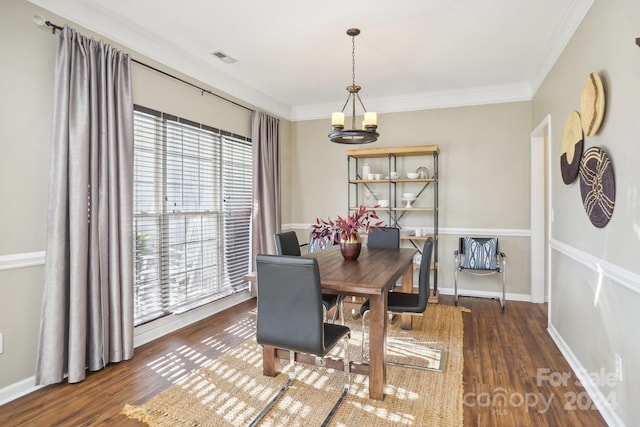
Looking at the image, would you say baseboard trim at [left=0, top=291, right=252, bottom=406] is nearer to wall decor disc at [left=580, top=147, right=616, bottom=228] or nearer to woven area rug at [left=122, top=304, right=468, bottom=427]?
woven area rug at [left=122, top=304, right=468, bottom=427]

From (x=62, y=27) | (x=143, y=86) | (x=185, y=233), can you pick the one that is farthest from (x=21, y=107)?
(x=185, y=233)

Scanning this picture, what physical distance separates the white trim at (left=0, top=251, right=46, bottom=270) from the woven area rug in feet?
3.63

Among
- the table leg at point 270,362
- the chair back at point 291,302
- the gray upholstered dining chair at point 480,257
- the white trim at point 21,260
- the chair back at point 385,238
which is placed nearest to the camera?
the chair back at point 291,302

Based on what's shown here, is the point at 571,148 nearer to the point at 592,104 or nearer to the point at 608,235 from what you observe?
the point at 592,104

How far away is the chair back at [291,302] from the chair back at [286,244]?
3.85ft

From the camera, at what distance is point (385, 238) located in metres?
3.79

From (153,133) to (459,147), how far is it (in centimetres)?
365

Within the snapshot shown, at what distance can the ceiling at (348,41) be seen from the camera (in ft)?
8.77

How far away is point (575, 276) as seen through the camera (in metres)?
2.68

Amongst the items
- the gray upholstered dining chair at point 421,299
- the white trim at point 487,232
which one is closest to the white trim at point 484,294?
the white trim at point 487,232

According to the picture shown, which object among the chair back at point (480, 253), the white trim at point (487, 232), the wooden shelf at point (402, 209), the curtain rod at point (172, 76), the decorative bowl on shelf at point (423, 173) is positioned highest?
the curtain rod at point (172, 76)

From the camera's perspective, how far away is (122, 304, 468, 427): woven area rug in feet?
6.70

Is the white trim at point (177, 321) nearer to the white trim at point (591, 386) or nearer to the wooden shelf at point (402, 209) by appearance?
the wooden shelf at point (402, 209)

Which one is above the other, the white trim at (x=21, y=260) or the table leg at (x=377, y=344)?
the white trim at (x=21, y=260)
